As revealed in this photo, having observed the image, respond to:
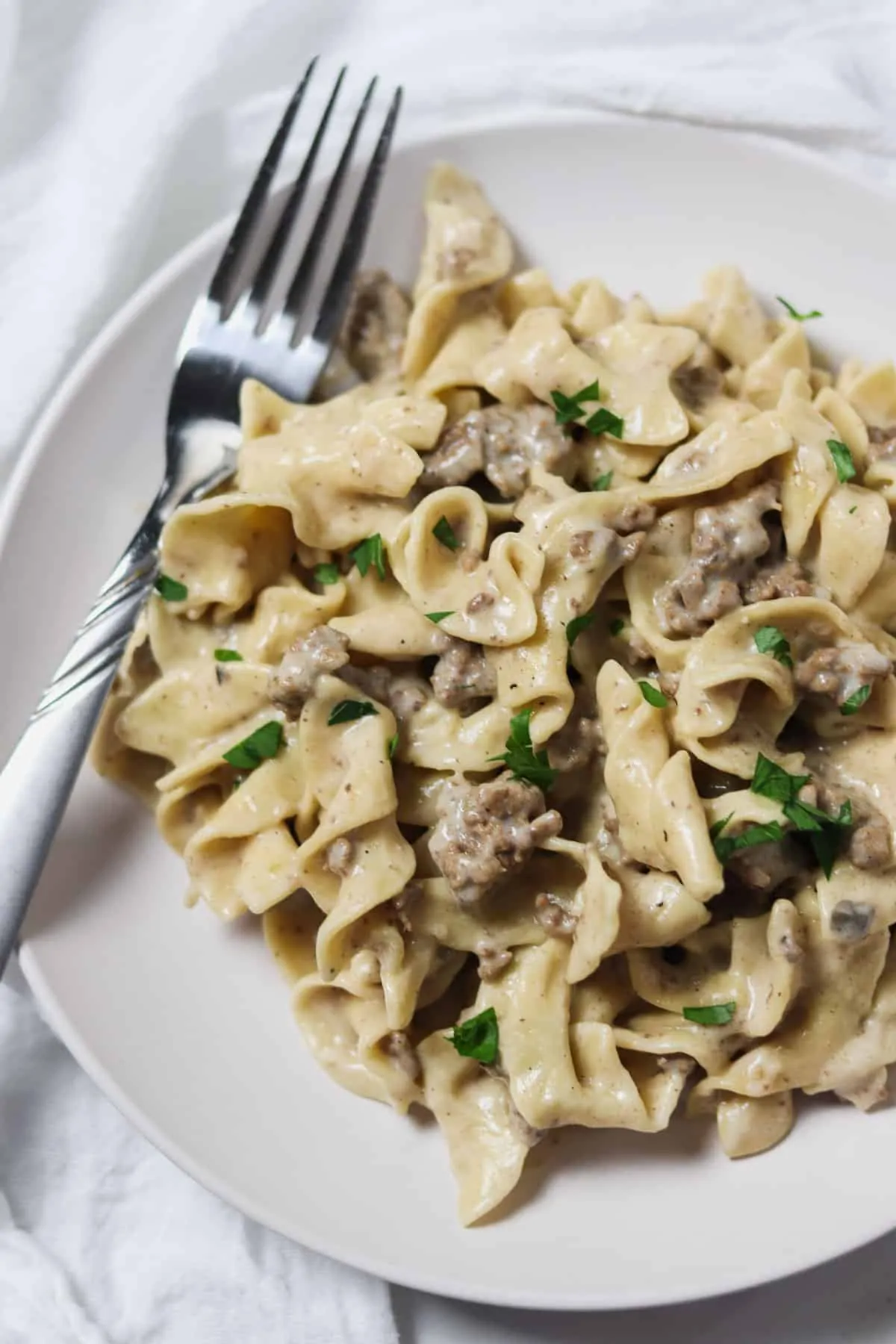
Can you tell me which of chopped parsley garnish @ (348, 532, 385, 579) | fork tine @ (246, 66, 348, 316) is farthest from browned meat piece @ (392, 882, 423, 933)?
fork tine @ (246, 66, 348, 316)

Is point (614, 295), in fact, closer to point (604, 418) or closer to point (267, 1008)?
point (604, 418)

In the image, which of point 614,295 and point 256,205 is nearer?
point 256,205

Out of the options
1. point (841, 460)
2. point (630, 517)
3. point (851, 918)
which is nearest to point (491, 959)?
point (851, 918)

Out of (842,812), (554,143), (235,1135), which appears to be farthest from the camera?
(554,143)

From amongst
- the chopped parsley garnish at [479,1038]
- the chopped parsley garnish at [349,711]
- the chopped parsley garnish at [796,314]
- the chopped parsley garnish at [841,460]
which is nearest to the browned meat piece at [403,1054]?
the chopped parsley garnish at [479,1038]

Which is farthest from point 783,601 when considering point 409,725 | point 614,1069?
point 614,1069

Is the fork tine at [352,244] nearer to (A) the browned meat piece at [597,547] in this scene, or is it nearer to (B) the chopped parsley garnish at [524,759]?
(A) the browned meat piece at [597,547]

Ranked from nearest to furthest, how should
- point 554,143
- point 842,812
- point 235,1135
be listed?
point 842,812
point 235,1135
point 554,143
